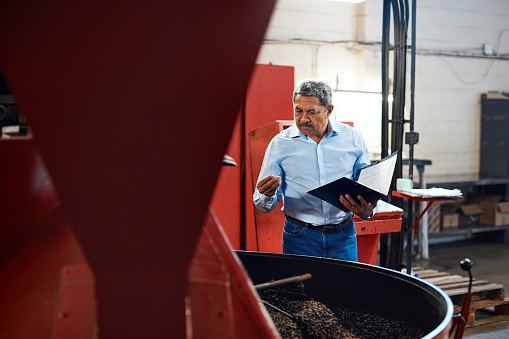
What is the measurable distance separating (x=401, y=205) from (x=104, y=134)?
422cm

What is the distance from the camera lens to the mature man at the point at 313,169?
2.16 m

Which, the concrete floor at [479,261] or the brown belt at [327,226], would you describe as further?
the concrete floor at [479,261]

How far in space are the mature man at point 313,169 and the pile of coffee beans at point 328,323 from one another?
52 centimetres

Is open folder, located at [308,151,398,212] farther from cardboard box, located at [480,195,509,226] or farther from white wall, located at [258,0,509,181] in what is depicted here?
cardboard box, located at [480,195,509,226]

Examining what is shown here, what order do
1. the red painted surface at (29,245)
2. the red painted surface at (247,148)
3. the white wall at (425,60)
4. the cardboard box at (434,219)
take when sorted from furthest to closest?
the cardboard box at (434,219) < the white wall at (425,60) < the red painted surface at (247,148) < the red painted surface at (29,245)

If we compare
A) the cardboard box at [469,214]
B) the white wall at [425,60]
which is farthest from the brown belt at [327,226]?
the cardboard box at [469,214]

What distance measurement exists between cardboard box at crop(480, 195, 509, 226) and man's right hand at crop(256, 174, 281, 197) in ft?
18.7

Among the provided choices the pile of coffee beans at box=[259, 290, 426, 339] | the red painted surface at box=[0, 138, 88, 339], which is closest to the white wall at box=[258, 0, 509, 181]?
the pile of coffee beans at box=[259, 290, 426, 339]

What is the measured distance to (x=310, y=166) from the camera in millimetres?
2221

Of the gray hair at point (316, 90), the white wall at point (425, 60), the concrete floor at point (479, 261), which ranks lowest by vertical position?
the concrete floor at point (479, 261)

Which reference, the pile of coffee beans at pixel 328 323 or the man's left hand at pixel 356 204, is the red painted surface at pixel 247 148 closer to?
the man's left hand at pixel 356 204

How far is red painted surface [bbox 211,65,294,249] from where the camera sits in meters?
3.53

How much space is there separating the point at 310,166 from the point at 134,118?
5.71 feet

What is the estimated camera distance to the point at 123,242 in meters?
0.57
